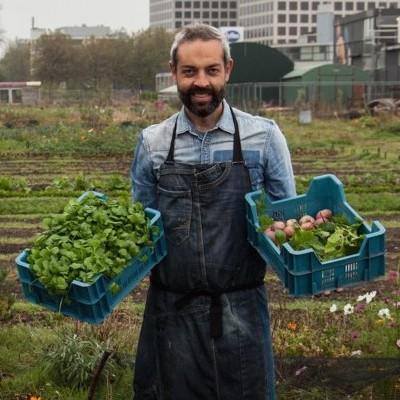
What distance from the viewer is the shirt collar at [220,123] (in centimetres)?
368

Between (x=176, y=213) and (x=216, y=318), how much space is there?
434 mm

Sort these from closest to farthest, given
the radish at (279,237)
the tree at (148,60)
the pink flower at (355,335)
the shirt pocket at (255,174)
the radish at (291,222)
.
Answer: the radish at (279,237)
the radish at (291,222)
the shirt pocket at (255,174)
the pink flower at (355,335)
the tree at (148,60)

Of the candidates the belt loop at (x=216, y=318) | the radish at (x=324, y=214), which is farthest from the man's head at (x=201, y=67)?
the belt loop at (x=216, y=318)

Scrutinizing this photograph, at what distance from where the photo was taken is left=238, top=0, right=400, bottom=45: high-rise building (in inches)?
6597

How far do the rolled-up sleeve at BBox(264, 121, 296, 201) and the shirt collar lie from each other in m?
0.16

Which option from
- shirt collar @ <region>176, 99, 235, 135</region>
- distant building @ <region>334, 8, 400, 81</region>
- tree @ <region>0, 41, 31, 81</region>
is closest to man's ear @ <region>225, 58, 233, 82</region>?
shirt collar @ <region>176, 99, 235, 135</region>

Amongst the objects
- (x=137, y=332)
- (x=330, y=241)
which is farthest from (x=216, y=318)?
(x=137, y=332)

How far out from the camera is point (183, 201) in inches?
144

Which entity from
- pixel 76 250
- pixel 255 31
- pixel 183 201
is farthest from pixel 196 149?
pixel 255 31

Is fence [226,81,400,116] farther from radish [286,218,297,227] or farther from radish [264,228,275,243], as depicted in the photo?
radish [264,228,275,243]

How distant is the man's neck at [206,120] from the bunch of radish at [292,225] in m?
0.46

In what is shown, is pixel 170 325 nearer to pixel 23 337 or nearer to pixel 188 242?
pixel 188 242

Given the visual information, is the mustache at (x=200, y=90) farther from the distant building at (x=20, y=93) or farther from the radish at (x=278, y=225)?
the distant building at (x=20, y=93)

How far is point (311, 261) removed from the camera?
3.36 m
